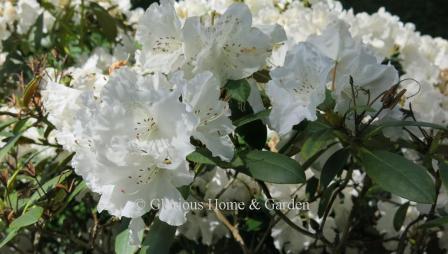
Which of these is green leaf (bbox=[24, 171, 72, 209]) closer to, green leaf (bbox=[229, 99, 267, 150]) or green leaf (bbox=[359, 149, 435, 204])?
green leaf (bbox=[229, 99, 267, 150])

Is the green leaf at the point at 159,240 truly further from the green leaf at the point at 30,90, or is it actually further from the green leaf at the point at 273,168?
the green leaf at the point at 30,90

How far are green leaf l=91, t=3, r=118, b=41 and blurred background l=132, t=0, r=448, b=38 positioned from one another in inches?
173

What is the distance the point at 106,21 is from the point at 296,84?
3.86 feet

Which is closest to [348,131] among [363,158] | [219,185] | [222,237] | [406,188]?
[363,158]

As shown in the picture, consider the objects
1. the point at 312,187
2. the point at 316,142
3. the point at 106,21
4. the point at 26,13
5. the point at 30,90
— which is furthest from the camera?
the point at 26,13

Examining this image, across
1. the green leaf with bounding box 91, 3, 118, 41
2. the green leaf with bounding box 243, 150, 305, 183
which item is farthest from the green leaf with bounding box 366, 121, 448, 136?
the green leaf with bounding box 91, 3, 118, 41

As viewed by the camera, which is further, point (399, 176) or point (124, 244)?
point (124, 244)

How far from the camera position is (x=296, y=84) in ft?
3.62

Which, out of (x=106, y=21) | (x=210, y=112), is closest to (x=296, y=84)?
(x=210, y=112)

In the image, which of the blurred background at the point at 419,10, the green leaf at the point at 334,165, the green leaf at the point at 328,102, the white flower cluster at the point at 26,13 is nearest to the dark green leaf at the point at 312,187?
the green leaf at the point at 334,165

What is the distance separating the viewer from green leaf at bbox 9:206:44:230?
1138mm

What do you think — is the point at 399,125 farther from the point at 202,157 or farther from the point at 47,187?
the point at 47,187

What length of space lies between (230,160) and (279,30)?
0.29 meters

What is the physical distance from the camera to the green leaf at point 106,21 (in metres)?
2.10
